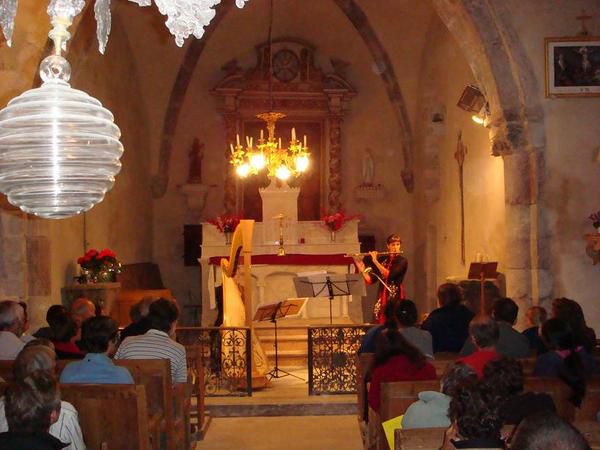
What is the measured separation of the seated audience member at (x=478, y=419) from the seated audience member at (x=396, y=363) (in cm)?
217

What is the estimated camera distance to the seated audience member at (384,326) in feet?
19.4

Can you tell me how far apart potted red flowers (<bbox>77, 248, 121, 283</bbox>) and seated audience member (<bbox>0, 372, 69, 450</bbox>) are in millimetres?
7558

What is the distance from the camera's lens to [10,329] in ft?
20.2

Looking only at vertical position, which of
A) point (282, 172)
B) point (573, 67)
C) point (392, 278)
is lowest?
point (392, 278)

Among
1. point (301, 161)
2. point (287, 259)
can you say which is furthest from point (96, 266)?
point (301, 161)

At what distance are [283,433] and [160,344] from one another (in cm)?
207

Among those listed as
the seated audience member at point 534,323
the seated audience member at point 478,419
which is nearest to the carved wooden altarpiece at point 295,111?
the seated audience member at point 534,323

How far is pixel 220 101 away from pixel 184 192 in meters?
1.85

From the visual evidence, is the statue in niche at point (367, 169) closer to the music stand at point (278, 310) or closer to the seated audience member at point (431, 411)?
the music stand at point (278, 310)

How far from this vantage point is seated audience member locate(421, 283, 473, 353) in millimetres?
7059

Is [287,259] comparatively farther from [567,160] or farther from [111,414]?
[111,414]

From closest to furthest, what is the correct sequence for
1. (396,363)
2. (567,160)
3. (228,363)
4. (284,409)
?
(396,363) → (284,409) → (567,160) → (228,363)

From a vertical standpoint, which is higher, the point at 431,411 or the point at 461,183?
the point at 461,183

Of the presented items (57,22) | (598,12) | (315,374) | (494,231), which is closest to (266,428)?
(315,374)
